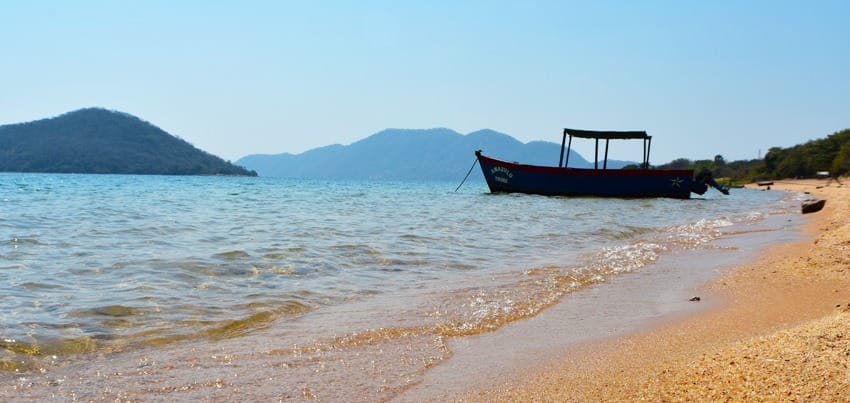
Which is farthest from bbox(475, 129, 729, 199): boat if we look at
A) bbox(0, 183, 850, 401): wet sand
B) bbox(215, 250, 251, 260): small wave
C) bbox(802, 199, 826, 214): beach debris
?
bbox(0, 183, 850, 401): wet sand

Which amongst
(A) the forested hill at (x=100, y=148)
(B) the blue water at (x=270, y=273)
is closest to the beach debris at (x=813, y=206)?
(B) the blue water at (x=270, y=273)

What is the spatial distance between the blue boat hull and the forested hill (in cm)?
13267

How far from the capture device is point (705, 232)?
45.6 ft

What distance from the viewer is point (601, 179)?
→ 3303 cm

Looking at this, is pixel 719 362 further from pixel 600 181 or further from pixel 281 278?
pixel 600 181

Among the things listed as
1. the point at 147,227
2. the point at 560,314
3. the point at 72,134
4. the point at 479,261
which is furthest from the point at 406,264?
the point at 72,134

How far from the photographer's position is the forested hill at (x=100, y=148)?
138 meters

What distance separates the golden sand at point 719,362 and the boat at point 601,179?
2806 cm

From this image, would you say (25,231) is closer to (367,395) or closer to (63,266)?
A: (63,266)

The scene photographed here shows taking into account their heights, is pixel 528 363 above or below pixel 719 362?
below

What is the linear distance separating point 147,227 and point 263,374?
10.5m

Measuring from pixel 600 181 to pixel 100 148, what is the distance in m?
151

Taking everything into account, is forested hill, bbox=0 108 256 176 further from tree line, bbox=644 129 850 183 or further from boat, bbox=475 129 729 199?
boat, bbox=475 129 729 199

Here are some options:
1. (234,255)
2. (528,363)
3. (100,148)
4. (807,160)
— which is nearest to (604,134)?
(234,255)
